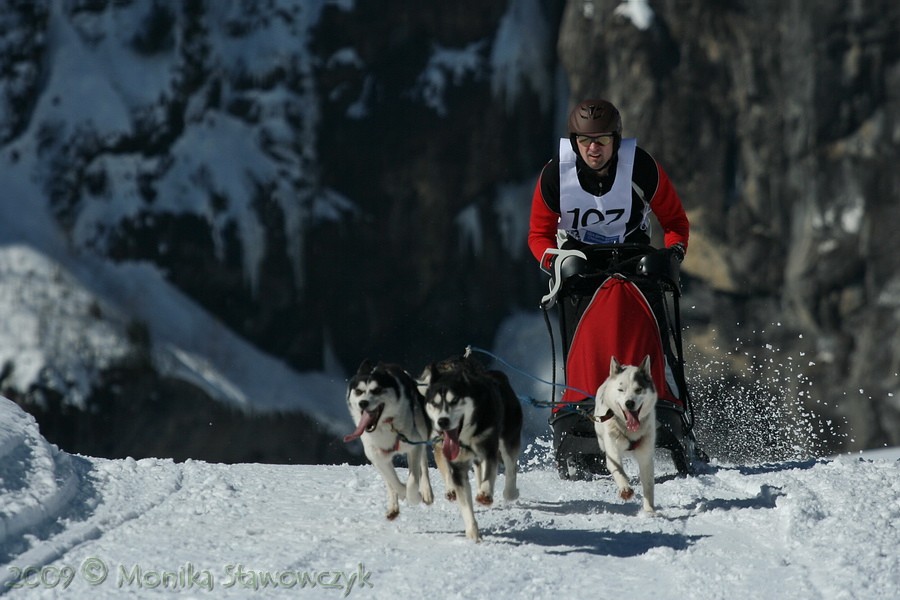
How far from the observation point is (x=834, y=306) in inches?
866

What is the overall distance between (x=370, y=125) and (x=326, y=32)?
190cm

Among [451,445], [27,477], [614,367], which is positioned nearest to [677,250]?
[614,367]

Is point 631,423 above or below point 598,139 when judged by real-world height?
below

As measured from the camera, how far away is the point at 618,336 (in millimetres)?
6195

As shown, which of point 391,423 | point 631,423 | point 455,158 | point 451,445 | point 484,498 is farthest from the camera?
point 455,158

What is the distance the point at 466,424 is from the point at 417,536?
1.77 ft

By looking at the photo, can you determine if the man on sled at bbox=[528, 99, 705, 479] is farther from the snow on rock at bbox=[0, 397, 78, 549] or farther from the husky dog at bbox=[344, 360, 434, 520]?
the snow on rock at bbox=[0, 397, 78, 549]

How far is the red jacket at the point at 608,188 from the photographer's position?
643cm

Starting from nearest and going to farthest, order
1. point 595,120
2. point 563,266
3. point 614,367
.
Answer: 1. point 614,367
2. point 595,120
3. point 563,266

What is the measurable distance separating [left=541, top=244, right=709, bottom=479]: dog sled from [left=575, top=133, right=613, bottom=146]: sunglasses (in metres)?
0.55

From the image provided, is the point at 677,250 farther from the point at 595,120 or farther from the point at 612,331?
the point at 595,120

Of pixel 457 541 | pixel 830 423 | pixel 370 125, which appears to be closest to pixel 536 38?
pixel 370 125

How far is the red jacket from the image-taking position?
6.43 meters

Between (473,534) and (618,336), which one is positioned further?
(618,336)
